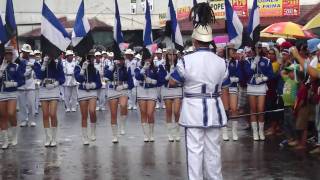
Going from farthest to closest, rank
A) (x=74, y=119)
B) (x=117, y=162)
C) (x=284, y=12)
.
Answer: (x=284, y=12) < (x=74, y=119) < (x=117, y=162)

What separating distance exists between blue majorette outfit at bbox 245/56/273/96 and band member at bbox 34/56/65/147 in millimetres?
4039

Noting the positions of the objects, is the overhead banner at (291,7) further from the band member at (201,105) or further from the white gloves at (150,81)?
the band member at (201,105)

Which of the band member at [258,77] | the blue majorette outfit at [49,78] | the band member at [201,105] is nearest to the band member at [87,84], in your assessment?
the blue majorette outfit at [49,78]

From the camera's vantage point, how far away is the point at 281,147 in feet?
41.2

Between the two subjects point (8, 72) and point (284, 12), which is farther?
point (284, 12)

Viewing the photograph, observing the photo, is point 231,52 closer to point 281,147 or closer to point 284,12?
point 281,147

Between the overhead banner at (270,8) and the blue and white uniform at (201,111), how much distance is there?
22560 millimetres

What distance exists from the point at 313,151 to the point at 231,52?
2846 mm

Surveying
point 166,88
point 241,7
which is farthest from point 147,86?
point 241,7

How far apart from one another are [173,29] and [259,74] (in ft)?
6.81

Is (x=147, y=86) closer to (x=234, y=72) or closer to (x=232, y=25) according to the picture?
(x=234, y=72)

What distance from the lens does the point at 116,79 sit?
44.6 ft

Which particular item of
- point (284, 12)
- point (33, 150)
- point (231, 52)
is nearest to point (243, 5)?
point (284, 12)

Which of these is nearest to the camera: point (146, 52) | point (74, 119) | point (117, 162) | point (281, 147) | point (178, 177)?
point (178, 177)
